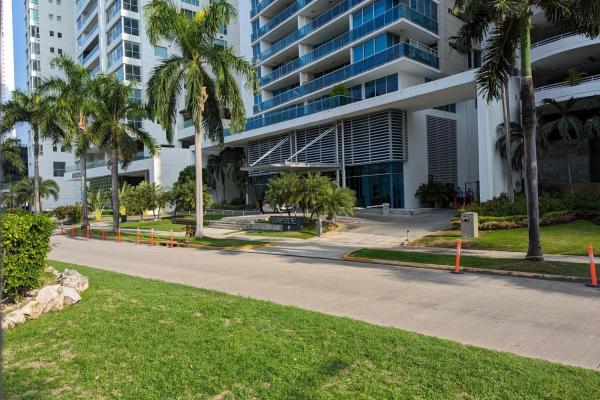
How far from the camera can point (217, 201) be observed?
52.8m

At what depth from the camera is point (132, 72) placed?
60500mm

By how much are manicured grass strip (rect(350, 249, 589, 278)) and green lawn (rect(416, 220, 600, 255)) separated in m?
3.05

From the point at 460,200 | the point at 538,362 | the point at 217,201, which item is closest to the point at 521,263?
the point at 538,362

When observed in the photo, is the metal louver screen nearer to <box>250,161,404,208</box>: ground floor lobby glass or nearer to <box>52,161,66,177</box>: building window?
<box>250,161,404,208</box>: ground floor lobby glass

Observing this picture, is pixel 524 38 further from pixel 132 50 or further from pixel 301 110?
pixel 132 50

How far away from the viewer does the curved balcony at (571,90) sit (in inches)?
1063

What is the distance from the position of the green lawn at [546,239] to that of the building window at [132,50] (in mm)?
53267

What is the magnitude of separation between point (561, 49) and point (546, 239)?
16.7 m

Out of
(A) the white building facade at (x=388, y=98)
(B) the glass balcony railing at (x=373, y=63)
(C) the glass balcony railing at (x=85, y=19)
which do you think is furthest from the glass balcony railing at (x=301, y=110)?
(C) the glass balcony railing at (x=85, y=19)

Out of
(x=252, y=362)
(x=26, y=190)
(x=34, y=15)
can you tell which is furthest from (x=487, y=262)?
(x=34, y=15)

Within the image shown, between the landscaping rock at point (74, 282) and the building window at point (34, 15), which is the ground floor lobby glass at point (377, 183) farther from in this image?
the building window at point (34, 15)

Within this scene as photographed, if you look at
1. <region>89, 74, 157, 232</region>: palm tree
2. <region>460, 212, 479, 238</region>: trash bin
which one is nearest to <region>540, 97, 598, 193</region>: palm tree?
<region>460, 212, 479, 238</region>: trash bin

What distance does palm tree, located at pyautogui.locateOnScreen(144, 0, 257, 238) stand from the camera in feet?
72.1

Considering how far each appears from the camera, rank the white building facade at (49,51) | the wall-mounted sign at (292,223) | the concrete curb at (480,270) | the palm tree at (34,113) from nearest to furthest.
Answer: the concrete curb at (480,270) → the wall-mounted sign at (292,223) → the palm tree at (34,113) → the white building facade at (49,51)
